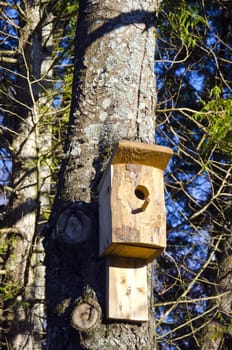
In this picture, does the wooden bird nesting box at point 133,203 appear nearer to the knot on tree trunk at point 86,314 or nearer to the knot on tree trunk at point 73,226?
the knot on tree trunk at point 73,226

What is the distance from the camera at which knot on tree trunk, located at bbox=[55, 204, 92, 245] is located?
2.29 m

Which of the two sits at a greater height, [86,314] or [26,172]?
[26,172]

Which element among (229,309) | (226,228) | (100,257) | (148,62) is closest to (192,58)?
A: (226,228)

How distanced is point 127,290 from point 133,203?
30cm

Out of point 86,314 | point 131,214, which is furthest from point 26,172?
point 86,314

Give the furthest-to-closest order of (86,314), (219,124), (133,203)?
(219,124) < (133,203) < (86,314)

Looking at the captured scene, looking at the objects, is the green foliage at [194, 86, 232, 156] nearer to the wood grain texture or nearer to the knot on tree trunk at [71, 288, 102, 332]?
the wood grain texture

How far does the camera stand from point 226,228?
6684 mm

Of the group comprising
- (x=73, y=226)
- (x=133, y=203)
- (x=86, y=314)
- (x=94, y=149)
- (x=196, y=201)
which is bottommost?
(x=86, y=314)

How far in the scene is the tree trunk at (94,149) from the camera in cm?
221

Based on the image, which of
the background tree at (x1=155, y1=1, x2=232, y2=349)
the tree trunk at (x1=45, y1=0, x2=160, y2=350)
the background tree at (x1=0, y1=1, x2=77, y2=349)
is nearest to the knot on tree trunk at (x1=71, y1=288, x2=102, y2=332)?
the tree trunk at (x1=45, y1=0, x2=160, y2=350)

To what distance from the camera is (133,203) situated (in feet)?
7.90

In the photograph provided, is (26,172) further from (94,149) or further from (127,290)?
(127,290)

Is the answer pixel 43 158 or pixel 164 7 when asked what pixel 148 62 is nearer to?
pixel 43 158
